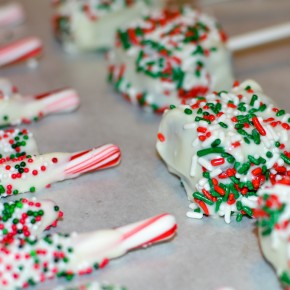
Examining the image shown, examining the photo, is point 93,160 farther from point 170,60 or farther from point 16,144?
point 170,60

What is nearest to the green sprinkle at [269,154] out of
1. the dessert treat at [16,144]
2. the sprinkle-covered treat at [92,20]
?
the dessert treat at [16,144]

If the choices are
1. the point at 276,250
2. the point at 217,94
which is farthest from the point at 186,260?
the point at 217,94

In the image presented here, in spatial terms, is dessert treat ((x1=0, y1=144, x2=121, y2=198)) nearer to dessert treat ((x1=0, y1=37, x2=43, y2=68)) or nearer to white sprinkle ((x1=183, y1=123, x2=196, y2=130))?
white sprinkle ((x1=183, y1=123, x2=196, y2=130))

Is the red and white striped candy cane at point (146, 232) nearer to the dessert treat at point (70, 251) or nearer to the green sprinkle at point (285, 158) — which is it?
the dessert treat at point (70, 251)

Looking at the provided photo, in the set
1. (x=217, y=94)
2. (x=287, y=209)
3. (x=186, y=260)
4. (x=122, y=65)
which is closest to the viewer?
(x=287, y=209)

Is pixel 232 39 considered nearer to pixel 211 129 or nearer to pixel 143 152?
pixel 143 152

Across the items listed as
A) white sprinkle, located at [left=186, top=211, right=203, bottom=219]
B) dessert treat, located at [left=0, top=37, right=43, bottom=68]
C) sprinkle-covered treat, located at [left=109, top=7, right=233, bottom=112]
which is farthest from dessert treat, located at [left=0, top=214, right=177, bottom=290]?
dessert treat, located at [left=0, top=37, right=43, bottom=68]

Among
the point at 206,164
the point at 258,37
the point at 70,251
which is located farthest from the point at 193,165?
the point at 258,37
